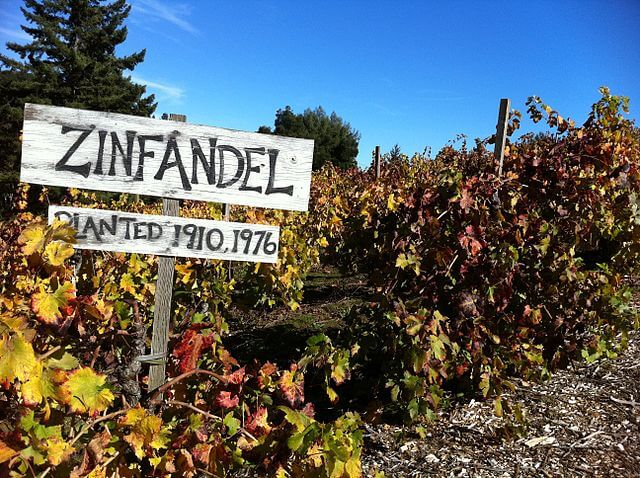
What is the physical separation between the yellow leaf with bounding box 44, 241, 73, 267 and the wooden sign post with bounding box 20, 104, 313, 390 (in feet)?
0.91

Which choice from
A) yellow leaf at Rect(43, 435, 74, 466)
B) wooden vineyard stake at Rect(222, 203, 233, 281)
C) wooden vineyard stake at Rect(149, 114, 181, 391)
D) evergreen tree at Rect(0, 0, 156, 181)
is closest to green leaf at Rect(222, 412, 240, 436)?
wooden vineyard stake at Rect(149, 114, 181, 391)

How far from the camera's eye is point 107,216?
5.80 ft

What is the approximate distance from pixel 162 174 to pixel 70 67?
28468mm

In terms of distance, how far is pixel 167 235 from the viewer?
1824 millimetres

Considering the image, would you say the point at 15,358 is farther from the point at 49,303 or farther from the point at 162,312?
the point at 162,312

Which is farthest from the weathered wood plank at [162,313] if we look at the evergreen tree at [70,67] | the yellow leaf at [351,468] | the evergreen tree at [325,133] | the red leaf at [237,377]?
the evergreen tree at [325,133]

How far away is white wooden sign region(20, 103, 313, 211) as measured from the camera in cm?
173

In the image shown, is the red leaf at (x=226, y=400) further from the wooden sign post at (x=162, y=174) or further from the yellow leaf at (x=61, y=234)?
the yellow leaf at (x=61, y=234)

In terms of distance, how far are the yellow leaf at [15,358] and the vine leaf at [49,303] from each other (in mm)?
131

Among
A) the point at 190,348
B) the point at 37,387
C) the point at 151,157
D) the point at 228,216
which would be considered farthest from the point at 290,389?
the point at 228,216

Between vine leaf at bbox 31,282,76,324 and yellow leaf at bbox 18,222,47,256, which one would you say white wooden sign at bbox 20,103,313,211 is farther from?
vine leaf at bbox 31,282,76,324

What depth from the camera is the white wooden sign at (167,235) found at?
1.76 meters

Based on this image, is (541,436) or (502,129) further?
(502,129)

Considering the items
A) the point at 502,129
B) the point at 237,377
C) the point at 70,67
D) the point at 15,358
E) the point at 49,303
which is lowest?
the point at 237,377
